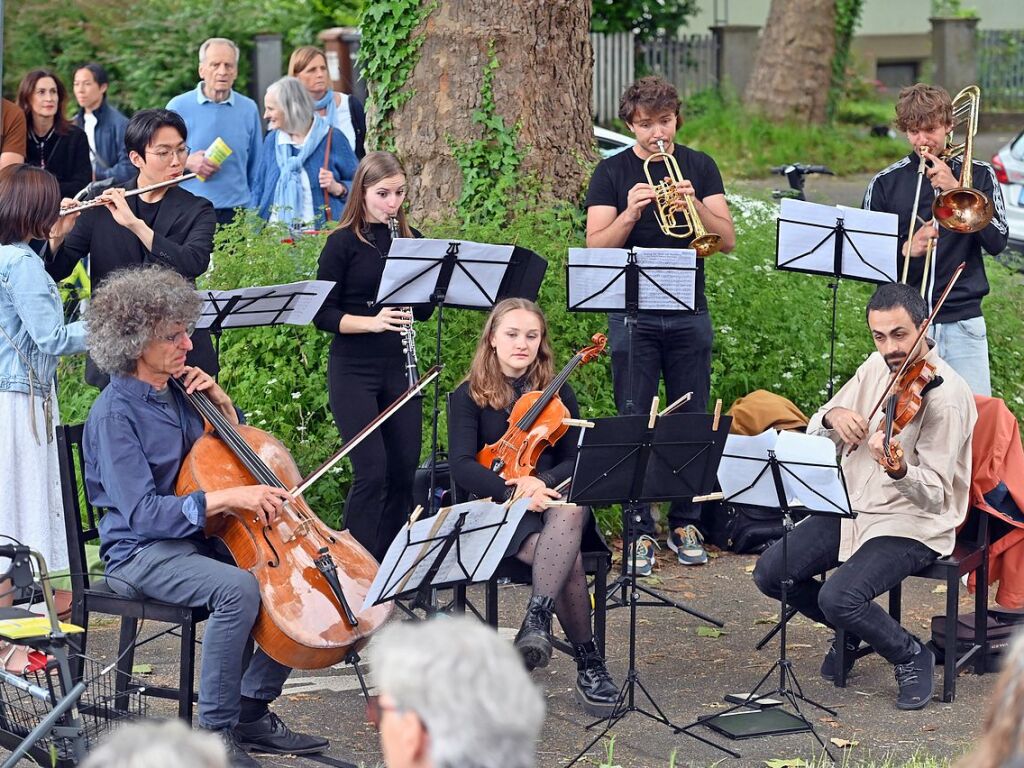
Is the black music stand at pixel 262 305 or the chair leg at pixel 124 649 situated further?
the black music stand at pixel 262 305

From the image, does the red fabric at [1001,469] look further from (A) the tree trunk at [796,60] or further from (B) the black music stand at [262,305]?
(A) the tree trunk at [796,60]

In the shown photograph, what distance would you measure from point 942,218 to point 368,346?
2.62 metres

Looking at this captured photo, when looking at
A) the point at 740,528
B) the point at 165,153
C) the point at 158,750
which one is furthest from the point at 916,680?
the point at 158,750

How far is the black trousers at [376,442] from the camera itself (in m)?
6.50

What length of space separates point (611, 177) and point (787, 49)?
45.6 feet

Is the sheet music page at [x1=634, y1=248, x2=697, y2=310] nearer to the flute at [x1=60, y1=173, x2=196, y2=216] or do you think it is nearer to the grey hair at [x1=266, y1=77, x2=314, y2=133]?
the flute at [x1=60, y1=173, x2=196, y2=216]

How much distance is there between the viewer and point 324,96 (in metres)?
9.76

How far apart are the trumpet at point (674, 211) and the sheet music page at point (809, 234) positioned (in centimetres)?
31

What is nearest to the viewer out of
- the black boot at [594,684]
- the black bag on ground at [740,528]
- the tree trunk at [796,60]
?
the black boot at [594,684]

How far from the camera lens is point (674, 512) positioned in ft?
24.6

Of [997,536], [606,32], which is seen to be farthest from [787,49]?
[997,536]

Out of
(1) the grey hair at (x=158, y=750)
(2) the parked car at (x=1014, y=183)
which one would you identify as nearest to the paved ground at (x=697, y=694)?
(1) the grey hair at (x=158, y=750)

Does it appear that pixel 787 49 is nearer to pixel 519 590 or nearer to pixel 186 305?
pixel 519 590

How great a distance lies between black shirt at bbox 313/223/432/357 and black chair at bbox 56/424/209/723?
60.2 inches
